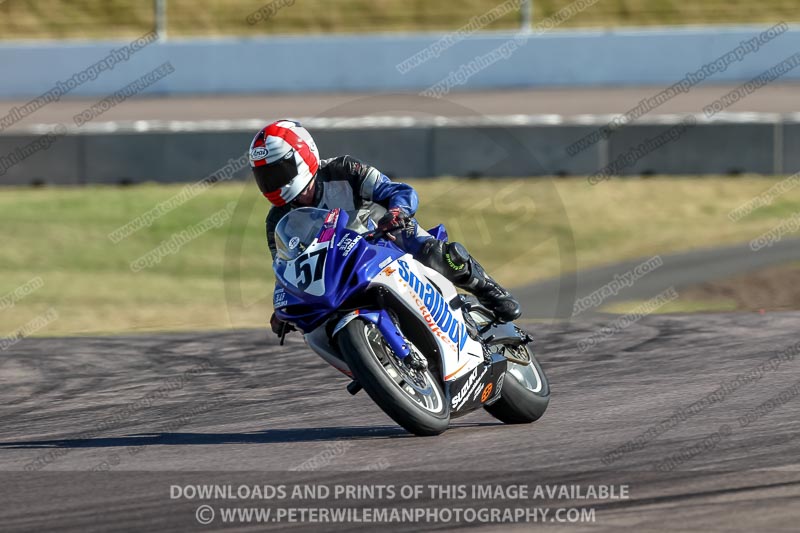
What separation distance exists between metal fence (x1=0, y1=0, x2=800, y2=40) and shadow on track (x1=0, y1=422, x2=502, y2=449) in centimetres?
1992

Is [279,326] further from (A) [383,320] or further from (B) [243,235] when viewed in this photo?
(B) [243,235]

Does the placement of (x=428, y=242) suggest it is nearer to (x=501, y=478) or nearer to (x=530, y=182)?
(x=501, y=478)

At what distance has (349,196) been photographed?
6.64 m

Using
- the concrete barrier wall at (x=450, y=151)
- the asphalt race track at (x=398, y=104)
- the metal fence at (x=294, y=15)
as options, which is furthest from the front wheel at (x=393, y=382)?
the metal fence at (x=294, y=15)

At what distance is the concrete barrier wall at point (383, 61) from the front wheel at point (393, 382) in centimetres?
2004

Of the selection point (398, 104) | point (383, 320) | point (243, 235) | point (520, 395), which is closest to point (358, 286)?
point (383, 320)

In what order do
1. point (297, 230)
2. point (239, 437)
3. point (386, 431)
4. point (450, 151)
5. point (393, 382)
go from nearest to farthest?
1. point (393, 382)
2. point (297, 230)
3. point (386, 431)
4. point (239, 437)
5. point (450, 151)

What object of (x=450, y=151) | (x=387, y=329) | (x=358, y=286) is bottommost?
(x=450, y=151)

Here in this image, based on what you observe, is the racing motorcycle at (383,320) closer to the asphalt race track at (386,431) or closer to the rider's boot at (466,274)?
the rider's boot at (466,274)

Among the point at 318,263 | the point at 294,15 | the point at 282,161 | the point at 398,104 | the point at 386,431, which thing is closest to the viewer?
the point at 318,263

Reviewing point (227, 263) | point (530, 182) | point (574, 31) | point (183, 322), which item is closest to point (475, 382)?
point (183, 322)

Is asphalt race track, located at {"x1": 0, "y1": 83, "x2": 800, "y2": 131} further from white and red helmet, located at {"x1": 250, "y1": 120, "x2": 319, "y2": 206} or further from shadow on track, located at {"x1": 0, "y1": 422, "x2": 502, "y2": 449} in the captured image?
white and red helmet, located at {"x1": 250, "y1": 120, "x2": 319, "y2": 206}

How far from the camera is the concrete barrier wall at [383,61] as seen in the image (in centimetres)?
2531

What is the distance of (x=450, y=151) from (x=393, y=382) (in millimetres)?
12447
